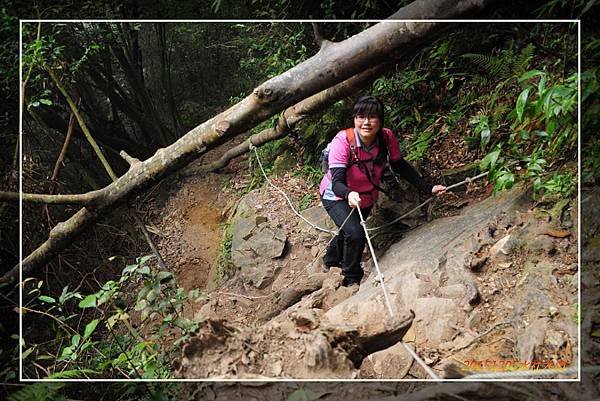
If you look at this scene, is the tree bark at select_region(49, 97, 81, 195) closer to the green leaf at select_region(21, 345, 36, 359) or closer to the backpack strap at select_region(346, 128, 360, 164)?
the green leaf at select_region(21, 345, 36, 359)

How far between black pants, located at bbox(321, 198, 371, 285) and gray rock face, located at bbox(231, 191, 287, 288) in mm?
230

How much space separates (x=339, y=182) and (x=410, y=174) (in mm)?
333

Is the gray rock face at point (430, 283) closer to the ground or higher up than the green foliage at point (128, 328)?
closer to the ground

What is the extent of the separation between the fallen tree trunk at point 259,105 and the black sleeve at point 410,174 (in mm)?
483

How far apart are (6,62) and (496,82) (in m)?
2.64

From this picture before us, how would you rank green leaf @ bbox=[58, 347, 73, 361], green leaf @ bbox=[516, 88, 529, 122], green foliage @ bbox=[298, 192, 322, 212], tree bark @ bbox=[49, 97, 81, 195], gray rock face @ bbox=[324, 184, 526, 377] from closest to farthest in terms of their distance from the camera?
gray rock face @ bbox=[324, 184, 526, 377]
green leaf @ bbox=[516, 88, 529, 122]
green leaf @ bbox=[58, 347, 73, 361]
green foliage @ bbox=[298, 192, 322, 212]
tree bark @ bbox=[49, 97, 81, 195]

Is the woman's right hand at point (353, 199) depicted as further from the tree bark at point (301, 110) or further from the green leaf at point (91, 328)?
the green leaf at point (91, 328)

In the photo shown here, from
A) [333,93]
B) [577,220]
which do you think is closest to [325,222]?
[333,93]

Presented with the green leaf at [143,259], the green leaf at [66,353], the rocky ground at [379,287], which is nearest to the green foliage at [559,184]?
the rocky ground at [379,287]

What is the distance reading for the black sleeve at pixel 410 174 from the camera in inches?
78.7

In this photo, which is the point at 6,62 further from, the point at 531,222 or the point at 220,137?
the point at 531,222

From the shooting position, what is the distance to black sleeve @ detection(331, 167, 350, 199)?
1.96 metres

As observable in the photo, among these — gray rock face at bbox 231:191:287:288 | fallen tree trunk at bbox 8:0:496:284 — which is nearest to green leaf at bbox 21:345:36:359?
fallen tree trunk at bbox 8:0:496:284

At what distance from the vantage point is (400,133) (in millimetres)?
2061
